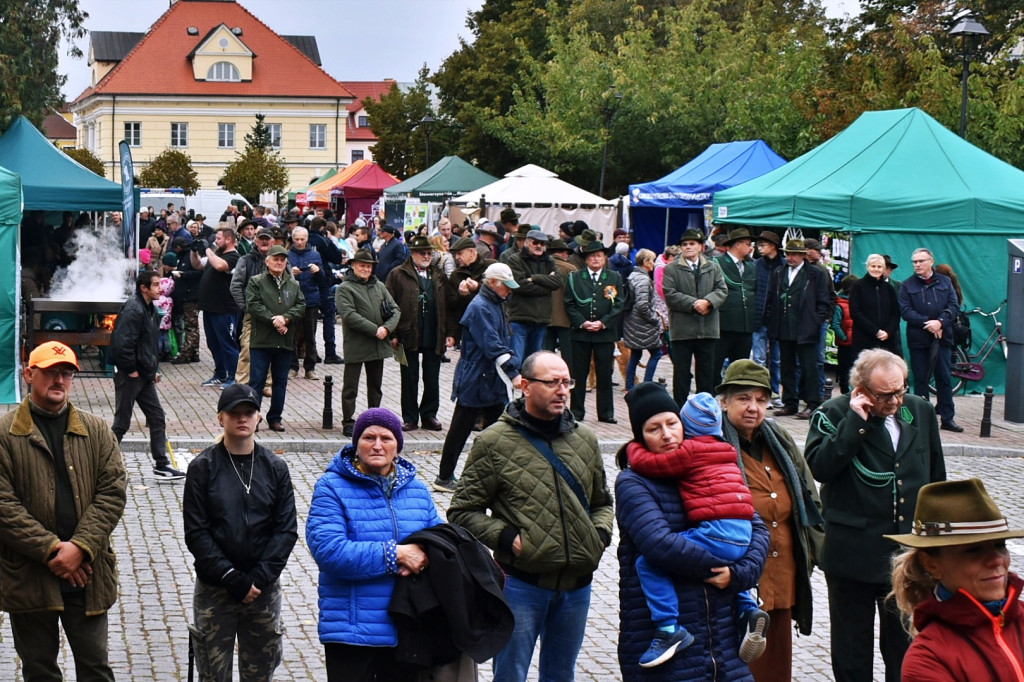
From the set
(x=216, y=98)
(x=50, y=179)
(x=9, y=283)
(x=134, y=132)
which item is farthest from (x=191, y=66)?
(x=9, y=283)

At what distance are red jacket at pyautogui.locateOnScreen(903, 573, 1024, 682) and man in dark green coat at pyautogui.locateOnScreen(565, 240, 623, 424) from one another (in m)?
11.3

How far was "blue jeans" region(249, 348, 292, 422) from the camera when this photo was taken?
46.0 ft

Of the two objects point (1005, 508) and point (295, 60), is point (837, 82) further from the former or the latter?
point (295, 60)

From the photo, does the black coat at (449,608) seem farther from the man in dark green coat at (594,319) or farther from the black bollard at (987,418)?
the black bollard at (987,418)

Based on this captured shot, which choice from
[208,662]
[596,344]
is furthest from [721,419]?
[596,344]

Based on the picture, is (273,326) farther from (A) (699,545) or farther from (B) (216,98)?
(B) (216,98)

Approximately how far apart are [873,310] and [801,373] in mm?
1214

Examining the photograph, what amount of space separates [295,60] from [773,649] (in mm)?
85746

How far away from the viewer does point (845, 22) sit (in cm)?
3756

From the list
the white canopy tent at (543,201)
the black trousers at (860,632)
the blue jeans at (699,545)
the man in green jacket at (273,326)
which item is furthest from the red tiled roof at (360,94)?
the blue jeans at (699,545)

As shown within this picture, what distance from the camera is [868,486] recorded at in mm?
6266

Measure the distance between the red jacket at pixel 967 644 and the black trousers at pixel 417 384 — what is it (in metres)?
10.9

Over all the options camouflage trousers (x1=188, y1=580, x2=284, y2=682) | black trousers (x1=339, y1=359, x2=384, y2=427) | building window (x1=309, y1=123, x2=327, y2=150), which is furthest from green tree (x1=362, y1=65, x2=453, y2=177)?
camouflage trousers (x1=188, y1=580, x2=284, y2=682)

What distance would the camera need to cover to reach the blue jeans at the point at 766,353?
16.5m
